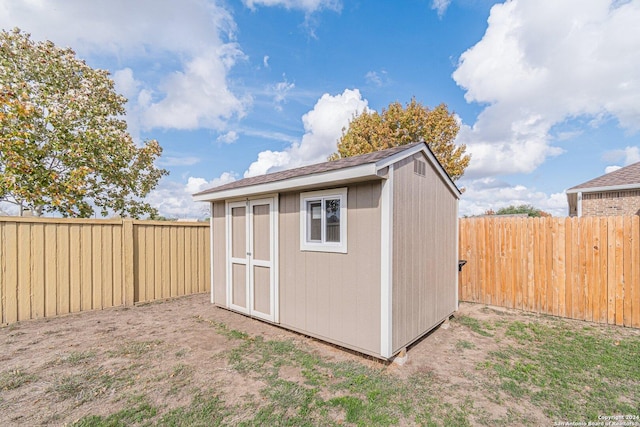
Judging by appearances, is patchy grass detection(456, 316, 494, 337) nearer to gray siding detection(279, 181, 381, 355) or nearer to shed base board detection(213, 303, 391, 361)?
shed base board detection(213, 303, 391, 361)

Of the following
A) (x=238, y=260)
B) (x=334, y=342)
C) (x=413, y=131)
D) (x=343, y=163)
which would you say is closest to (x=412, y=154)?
(x=343, y=163)

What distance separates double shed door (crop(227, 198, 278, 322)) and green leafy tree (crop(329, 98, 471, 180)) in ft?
29.0

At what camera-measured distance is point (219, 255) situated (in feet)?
18.6

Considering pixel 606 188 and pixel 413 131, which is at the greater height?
pixel 413 131

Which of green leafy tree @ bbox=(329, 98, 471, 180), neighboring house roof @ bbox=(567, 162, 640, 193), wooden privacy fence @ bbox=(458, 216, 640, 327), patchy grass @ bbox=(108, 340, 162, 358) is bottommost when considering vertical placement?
patchy grass @ bbox=(108, 340, 162, 358)

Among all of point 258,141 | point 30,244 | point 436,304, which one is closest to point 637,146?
point 436,304

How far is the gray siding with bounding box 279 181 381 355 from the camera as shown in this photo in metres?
3.25

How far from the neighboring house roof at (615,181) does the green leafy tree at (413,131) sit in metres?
4.27

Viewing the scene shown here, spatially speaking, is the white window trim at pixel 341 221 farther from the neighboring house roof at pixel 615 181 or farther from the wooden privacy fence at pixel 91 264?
the neighboring house roof at pixel 615 181

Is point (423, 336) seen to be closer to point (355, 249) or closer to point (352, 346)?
point (352, 346)

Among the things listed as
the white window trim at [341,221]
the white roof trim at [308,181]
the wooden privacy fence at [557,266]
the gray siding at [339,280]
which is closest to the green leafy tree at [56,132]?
the white roof trim at [308,181]

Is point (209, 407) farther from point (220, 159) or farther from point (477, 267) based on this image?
point (220, 159)

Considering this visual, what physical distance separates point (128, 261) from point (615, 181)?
12946mm

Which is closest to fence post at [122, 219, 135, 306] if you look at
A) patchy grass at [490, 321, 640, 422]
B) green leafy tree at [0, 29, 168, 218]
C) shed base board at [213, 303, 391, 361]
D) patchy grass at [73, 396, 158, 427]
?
green leafy tree at [0, 29, 168, 218]
